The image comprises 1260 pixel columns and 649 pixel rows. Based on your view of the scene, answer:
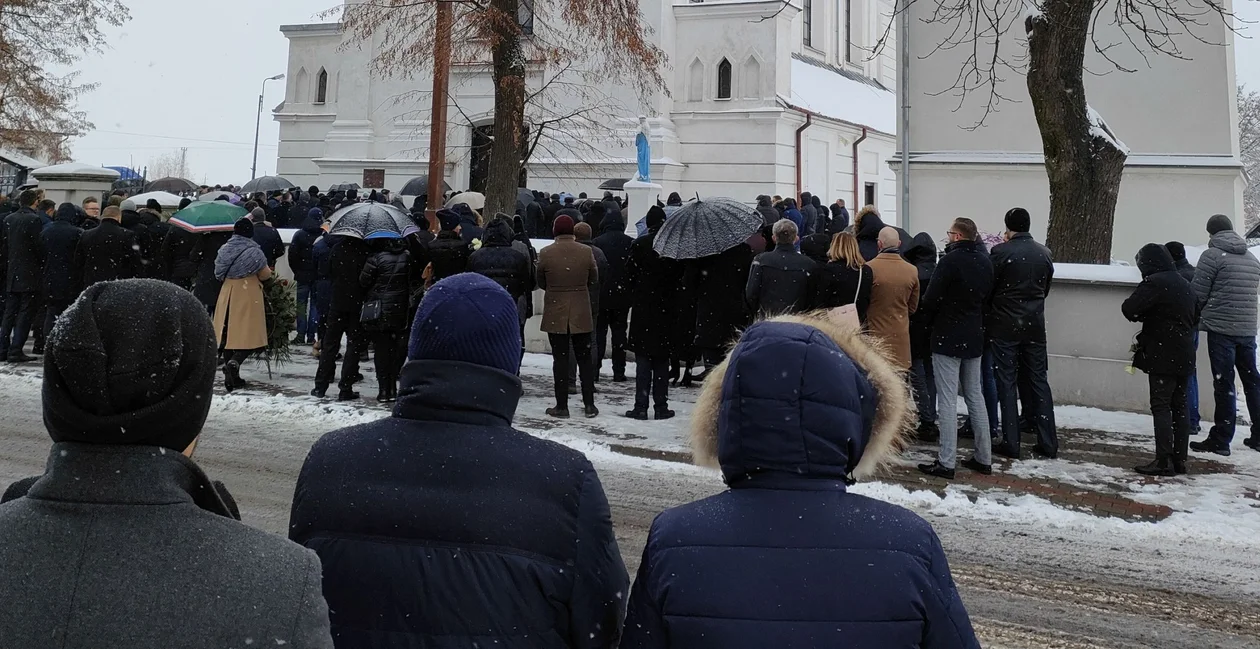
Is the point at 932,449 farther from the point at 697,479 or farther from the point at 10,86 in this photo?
the point at 10,86

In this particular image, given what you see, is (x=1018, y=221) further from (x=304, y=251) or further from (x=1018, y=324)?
(x=304, y=251)

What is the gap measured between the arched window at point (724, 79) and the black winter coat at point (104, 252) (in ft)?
71.9

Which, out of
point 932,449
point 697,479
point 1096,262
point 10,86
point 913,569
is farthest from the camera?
point 10,86

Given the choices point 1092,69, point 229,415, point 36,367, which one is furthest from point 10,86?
point 1092,69

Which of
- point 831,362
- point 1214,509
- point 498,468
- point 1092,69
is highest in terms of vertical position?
point 1092,69

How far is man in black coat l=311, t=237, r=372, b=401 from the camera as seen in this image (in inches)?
435

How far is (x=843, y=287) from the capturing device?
918 centimetres

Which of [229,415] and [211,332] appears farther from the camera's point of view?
[229,415]

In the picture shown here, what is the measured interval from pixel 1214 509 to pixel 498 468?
7259 mm

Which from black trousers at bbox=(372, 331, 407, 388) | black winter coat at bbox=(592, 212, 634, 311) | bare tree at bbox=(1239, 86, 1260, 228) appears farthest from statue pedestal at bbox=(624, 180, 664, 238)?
bare tree at bbox=(1239, 86, 1260, 228)

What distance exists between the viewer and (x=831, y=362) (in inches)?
84.9

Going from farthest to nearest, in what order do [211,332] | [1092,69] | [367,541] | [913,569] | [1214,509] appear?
1. [1092,69]
2. [1214,509]
3. [367,541]
4. [913,569]
5. [211,332]

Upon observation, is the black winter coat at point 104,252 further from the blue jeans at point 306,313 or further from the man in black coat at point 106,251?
the blue jeans at point 306,313

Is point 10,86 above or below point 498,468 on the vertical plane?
above
